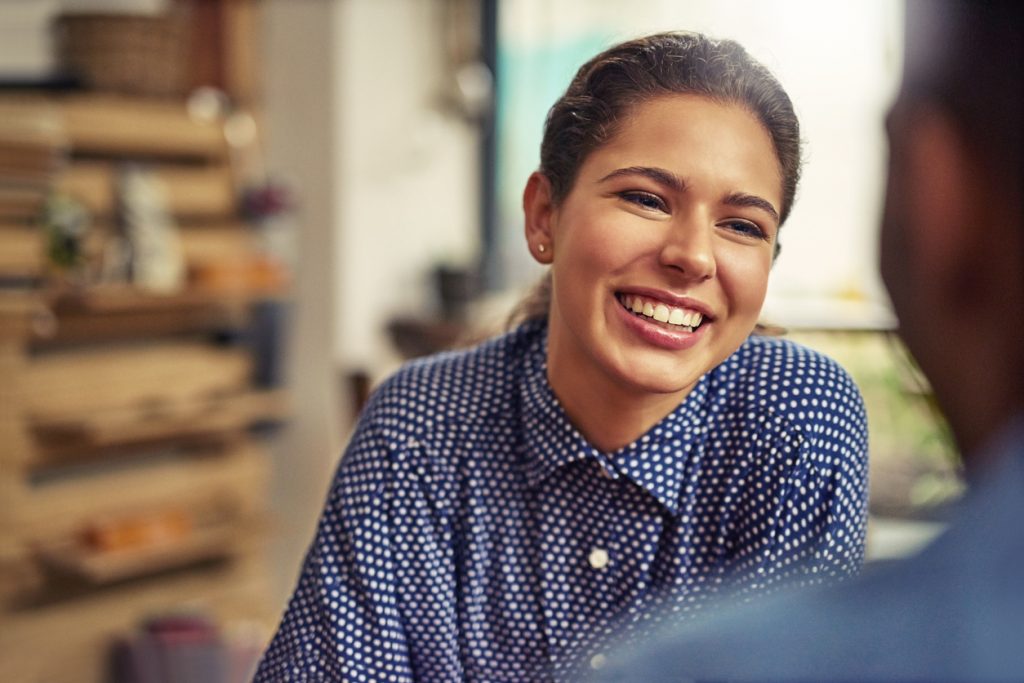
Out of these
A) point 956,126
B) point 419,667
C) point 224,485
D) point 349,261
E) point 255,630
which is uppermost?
point 956,126

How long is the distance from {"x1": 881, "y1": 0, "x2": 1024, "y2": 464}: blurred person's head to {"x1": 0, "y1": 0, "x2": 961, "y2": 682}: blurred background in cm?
201

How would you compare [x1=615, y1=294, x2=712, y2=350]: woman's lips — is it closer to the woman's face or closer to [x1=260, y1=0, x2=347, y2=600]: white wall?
the woman's face

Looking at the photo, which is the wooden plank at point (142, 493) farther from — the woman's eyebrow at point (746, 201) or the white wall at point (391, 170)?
the woman's eyebrow at point (746, 201)

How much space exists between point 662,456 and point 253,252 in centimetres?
271

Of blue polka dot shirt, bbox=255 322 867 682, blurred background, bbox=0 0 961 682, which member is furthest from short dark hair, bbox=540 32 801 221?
blurred background, bbox=0 0 961 682

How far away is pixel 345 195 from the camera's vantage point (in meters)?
3.54

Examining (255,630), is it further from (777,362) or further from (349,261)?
(777,362)

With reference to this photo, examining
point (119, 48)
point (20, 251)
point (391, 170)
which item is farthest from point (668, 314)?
point (391, 170)

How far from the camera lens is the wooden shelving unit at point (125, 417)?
2.90m

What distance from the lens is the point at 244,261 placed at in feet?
10.8

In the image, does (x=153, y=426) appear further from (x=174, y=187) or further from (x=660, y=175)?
(x=660, y=175)

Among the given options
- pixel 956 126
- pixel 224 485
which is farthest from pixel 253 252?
pixel 956 126

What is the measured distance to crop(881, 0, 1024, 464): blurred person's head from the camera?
490 mm

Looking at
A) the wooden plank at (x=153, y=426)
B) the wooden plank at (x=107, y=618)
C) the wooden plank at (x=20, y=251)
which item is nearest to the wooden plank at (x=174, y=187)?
the wooden plank at (x=20, y=251)
